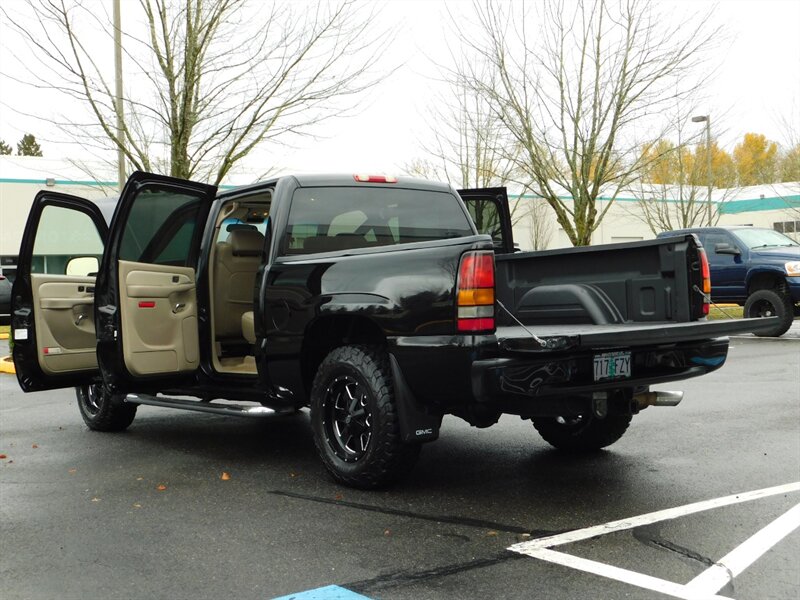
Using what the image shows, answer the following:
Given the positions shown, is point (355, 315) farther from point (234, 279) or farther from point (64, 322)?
point (64, 322)

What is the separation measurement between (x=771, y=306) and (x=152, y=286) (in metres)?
11.9

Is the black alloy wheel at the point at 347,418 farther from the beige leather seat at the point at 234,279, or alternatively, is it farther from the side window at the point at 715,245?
the side window at the point at 715,245

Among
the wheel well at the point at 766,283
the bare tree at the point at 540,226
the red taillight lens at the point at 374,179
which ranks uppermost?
the bare tree at the point at 540,226

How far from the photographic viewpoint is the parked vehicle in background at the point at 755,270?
577 inches

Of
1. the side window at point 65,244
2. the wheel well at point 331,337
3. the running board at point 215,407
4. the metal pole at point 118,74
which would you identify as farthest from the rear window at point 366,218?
the metal pole at point 118,74

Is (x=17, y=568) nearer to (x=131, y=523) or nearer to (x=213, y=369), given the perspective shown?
(x=131, y=523)

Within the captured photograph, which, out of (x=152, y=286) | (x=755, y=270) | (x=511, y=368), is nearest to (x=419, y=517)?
(x=511, y=368)

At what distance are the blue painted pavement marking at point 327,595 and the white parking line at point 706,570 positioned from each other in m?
0.93

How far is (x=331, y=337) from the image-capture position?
5719 millimetres

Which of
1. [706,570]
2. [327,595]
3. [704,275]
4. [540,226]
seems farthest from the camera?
[540,226]

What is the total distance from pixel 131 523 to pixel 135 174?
8.74ft

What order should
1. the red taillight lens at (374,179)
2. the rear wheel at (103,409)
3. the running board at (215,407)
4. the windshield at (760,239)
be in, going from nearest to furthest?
the running board at (215,407), the red taillight lens at (374,179), the rear wheel at (103,409), the windshield at (760,239)

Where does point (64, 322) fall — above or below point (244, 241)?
below

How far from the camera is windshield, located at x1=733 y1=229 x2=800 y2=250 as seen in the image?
50.8 ft
